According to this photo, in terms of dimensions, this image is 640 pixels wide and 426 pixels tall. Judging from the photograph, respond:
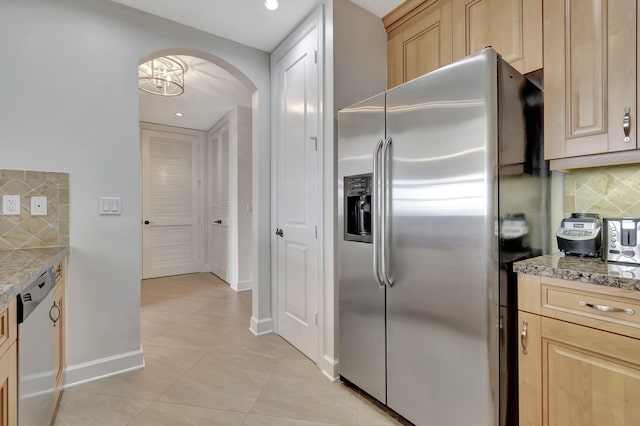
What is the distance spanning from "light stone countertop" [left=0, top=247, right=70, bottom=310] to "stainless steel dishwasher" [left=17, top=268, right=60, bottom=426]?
0.05m

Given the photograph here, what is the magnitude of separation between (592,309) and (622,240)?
410 mm

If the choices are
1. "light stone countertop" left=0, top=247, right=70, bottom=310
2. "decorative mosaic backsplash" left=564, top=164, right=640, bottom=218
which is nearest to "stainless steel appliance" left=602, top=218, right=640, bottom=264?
"decorative mosaic backsplash" left=564, top=164, right=640, bottom=218

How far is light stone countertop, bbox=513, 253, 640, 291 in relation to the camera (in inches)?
40.8

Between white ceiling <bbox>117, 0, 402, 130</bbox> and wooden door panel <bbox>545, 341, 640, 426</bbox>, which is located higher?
white ceiling <bbox>117, 0, 402, 130</bbox>

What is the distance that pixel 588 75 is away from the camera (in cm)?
135

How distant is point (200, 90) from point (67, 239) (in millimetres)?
2368

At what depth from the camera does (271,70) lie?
282 centimetres

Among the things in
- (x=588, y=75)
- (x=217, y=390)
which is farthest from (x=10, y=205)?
(x=588, y=75)

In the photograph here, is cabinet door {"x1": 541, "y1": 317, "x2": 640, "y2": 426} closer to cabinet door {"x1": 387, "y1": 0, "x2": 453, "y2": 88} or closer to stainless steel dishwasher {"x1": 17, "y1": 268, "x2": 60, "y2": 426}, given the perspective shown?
cabinet door {"x1": 387, "y1": 0, "x2": 453, "y2": 88}

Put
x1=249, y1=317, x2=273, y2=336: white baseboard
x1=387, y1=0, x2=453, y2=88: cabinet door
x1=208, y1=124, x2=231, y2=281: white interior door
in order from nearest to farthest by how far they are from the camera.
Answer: x1=387, y1=0, x2=453, y2=88: cabinet door < x1=249, y1=317, x2=273, y2=336: white baseboard < x1=208, y1=124, x2=231, y2=281: white interior door

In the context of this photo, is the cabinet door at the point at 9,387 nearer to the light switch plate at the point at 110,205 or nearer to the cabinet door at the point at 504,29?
the light switch plate at the point at 110,205

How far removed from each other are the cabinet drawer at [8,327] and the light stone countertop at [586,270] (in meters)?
1.81

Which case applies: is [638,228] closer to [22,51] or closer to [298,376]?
[298,376]

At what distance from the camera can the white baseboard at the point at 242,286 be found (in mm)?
4219
